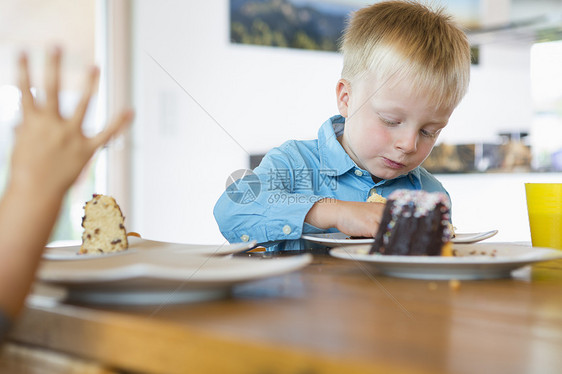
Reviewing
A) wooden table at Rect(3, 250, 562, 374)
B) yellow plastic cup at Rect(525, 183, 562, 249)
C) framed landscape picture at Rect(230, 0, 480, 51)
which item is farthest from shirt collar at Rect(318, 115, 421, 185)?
framed landscape picture at Rect(230, 0, 480, 51)

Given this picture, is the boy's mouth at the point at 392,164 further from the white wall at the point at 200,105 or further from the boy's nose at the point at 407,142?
the white wall at the point at 200,105

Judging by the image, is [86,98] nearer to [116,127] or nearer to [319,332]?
[116,127]

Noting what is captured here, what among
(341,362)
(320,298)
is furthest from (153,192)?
(341,362)

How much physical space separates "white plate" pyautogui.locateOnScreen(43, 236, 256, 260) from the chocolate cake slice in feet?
0.66

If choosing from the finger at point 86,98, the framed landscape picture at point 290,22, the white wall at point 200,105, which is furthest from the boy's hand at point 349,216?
the framed landscape picture at point 290,22

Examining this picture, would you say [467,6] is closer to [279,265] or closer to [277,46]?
[277,46]

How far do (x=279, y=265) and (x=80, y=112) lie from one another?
217 mm

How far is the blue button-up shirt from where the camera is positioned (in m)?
1.19

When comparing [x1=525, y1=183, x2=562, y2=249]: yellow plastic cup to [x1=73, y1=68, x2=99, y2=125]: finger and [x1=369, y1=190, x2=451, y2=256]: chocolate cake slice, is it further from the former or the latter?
[x1=73, y1=68, x2=99, y2=125]: finger

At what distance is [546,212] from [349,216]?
0.32 meters

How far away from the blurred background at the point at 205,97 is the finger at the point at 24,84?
261cm

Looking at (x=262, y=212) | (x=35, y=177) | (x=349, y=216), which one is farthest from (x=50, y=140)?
(x=262, y=212)

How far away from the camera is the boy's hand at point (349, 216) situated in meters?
1.01

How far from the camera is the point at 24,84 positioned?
0.51 m
